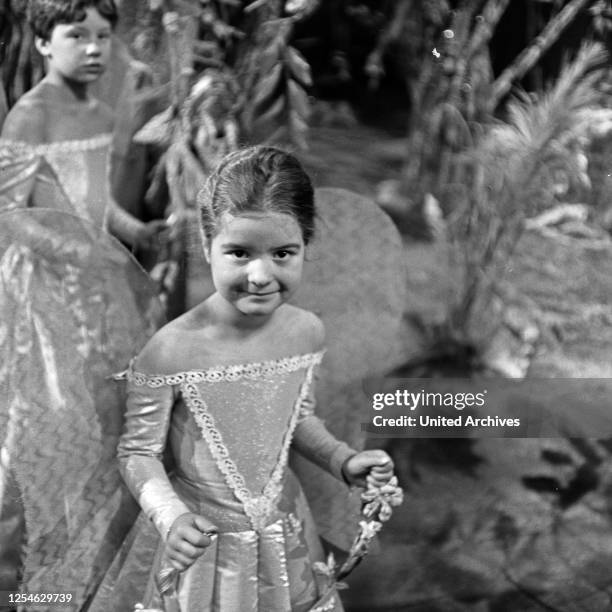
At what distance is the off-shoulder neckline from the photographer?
1074 mm

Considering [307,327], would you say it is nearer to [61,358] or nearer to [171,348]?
[171,348]

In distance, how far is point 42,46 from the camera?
111 centimetres

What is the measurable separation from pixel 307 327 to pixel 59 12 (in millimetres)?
523

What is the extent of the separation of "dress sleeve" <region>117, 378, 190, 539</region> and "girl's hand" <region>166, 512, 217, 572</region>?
51mm

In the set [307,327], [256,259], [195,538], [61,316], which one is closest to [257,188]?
[256,259]

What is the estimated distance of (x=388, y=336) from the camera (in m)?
1.24

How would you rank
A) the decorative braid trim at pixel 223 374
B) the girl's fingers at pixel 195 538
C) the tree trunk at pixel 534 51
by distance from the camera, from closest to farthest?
1. the girl's fingers at pixel 195 538
2. the decorative braid trim at pixel 223 374
3. the tree trunk at pixel 534 51

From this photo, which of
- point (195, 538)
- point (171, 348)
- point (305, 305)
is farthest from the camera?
point (305, 305)

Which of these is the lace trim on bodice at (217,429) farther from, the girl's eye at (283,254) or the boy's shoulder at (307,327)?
the girl's eye at (283,254)

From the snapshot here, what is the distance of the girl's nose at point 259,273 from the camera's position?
1032mm

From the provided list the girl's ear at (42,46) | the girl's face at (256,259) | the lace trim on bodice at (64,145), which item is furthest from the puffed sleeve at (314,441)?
the girl's ear at (42,46)

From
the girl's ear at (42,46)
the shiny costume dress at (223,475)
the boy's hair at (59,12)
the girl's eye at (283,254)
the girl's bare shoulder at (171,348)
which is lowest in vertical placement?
the shiny costume dress at (223,475)

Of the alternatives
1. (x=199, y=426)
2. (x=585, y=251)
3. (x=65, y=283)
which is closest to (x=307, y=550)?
(x=199, y=426)

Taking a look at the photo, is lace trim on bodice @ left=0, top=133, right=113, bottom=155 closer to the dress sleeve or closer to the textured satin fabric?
the textured satin fabric
